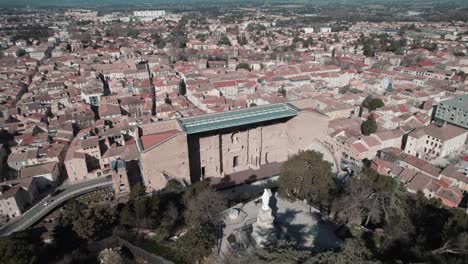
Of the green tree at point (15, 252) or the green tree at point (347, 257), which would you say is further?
the green tree at point (15, 252)

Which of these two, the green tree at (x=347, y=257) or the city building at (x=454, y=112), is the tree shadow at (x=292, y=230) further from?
the city building at (x=454, y=112)

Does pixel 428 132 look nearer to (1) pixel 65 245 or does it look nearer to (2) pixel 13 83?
(1) pixel 65 245

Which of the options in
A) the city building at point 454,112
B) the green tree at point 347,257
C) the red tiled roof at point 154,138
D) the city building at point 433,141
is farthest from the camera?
the city building at point 454,112

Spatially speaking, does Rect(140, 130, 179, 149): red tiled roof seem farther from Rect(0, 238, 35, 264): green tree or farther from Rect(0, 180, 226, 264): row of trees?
Rect(0, 238, 35, 264): green tree

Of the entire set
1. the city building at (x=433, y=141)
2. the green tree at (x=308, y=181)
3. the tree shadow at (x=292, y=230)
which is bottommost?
the city building at (x=433, y=141)

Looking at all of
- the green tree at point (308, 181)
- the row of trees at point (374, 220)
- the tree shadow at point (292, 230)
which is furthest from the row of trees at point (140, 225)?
the row of trees at point (374, 220)

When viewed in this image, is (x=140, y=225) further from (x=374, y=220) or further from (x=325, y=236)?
(x=374, y=220)

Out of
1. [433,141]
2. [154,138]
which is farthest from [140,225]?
[433,141]
